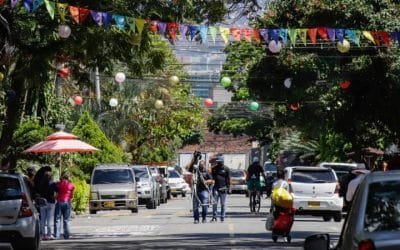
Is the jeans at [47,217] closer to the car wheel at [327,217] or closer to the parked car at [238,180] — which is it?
the car wheel at [327,217]

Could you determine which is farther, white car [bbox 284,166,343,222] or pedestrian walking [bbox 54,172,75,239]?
white car [bbox 284,166,343,222]

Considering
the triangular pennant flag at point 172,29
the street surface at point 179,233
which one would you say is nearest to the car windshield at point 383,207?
the street surface at point 179,233

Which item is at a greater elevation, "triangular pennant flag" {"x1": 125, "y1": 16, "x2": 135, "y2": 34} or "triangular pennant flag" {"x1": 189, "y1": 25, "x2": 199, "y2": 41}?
"triangular pennant flag" {"x1": 189, "y1": 25, "x2": 199, "y2": 41}

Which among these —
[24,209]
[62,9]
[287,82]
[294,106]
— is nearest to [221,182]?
[287,82]

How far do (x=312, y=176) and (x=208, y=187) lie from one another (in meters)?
3.43

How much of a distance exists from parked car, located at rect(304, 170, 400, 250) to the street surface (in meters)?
11.9

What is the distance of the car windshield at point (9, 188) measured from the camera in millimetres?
18781

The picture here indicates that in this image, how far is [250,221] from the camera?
31406mm

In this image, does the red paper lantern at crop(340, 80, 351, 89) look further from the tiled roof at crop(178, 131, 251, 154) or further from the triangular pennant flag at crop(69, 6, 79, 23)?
the tiled roof at crop(178, 131, 251, 154)

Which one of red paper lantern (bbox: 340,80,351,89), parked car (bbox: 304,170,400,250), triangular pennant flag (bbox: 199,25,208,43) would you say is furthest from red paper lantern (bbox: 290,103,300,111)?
parked car (bbox: 304,170,400,250)

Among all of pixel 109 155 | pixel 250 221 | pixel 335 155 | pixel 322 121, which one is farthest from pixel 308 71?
pixel 335 155

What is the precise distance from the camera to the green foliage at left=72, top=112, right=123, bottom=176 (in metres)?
45.9

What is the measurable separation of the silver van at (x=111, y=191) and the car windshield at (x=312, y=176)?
8.50 meters

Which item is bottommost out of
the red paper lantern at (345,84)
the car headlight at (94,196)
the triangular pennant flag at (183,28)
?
the car headlight at (94,196)
